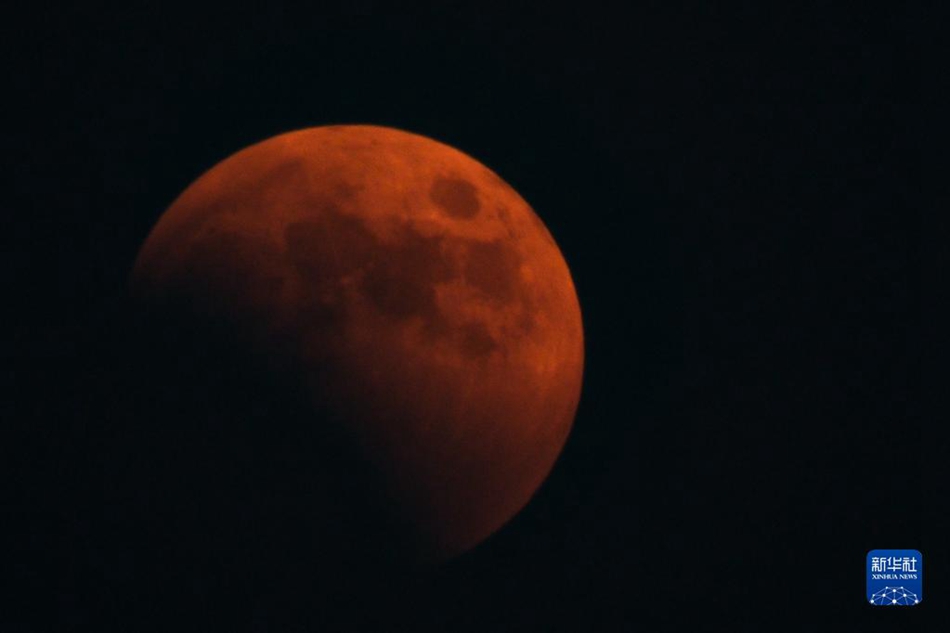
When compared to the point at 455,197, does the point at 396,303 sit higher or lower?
lower

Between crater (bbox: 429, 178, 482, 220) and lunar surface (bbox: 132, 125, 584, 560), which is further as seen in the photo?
crater (bbox: 429, 178, 482, 220)

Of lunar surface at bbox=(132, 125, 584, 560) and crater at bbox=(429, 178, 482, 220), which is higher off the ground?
crater at bbox=(429, 178, 482, 220)

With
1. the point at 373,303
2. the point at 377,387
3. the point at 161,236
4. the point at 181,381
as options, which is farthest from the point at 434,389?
the point at 161,236

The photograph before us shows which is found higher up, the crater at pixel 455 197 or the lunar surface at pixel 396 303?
the crater at pixel 455 197

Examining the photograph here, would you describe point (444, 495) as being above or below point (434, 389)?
below

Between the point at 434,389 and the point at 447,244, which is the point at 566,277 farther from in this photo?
the point at 434,389

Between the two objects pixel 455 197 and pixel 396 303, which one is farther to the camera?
pixel 455 197

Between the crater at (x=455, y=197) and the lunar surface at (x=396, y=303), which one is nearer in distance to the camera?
the lunar surface at (x=396, y=303)

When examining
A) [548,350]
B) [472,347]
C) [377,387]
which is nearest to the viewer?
[377,387]
